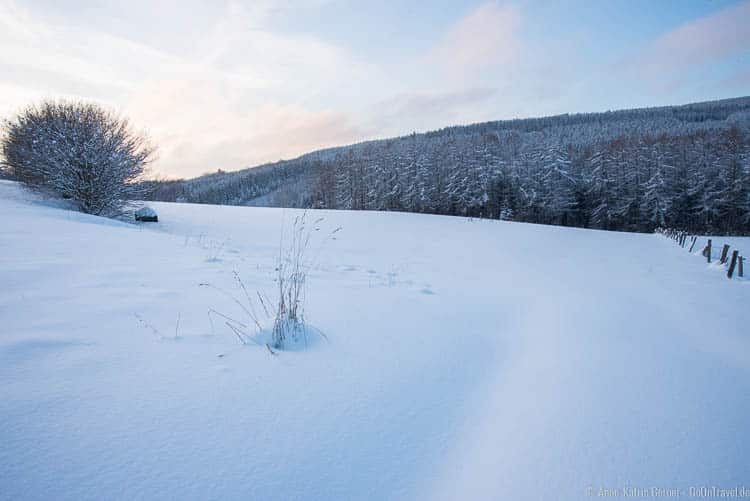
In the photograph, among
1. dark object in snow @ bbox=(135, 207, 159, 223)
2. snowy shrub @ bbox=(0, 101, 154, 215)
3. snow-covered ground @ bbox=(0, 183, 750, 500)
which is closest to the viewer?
snow-covered ground @ bbox=(0, 183, 750, 500)

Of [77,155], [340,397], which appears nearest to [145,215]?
[77,155]

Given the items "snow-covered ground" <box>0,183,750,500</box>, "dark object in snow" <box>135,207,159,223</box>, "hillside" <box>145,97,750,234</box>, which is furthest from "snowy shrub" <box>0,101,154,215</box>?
"hillside" <box>145,97,750,234</box>

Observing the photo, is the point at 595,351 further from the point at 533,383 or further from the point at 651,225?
the point at 651,225

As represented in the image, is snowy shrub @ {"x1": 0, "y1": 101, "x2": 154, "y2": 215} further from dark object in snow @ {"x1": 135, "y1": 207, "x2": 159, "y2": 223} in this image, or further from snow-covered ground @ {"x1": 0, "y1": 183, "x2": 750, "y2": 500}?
snow-covered ground @ {"x1": 0, "y1": 183, "x2": 750, "y2": 500}

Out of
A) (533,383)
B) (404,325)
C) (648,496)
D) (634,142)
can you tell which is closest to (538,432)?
(648,496)

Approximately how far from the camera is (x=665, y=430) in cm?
190

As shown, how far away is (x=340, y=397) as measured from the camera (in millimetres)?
1966

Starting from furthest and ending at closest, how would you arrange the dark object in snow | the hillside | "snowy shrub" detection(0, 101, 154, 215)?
the hillside < the dark object in snow < "snowy shrub" detection(0, 101, 154, 215)

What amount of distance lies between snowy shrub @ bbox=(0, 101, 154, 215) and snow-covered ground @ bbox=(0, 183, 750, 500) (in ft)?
30.4

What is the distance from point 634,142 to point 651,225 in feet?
37.4

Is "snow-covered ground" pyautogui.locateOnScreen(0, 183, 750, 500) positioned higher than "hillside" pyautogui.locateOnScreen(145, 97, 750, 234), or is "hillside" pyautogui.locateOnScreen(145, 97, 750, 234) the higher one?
"hillside" pyautogui.locateOnScreen(145, 97, 750, 234)

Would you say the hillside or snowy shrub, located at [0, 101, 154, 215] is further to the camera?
the hillside

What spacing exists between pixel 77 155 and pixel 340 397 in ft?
46.3

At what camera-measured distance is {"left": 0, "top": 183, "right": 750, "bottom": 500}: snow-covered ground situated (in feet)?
4.43
